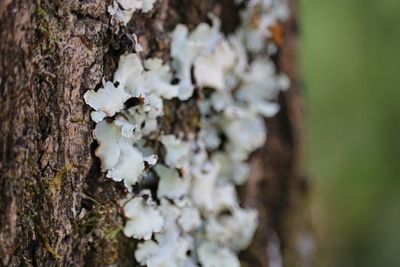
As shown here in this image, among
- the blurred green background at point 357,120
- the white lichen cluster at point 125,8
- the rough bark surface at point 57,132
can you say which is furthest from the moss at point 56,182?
the blurred green background at point 357,120

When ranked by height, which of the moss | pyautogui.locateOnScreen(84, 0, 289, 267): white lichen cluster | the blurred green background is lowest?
the moss

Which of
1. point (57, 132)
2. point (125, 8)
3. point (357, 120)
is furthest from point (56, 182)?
point (357, 120)

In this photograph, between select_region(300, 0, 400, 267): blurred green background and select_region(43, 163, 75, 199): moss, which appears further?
select_region(300, 0, 400, 267): blurred green background

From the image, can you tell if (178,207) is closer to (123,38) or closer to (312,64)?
(123,38)

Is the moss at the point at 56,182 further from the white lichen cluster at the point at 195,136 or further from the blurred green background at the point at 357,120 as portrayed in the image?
the blurred green background at the point at 357,120

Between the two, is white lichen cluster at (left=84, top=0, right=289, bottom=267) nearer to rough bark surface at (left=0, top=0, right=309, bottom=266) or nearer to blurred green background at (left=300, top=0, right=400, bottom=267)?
rough bark surface at (left=0, top=0, right=309, bottom=266)

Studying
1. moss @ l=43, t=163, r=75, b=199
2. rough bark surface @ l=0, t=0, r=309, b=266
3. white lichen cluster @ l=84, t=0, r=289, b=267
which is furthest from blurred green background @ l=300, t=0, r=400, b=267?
moss @ l=43, t=163, r=75, b=199
